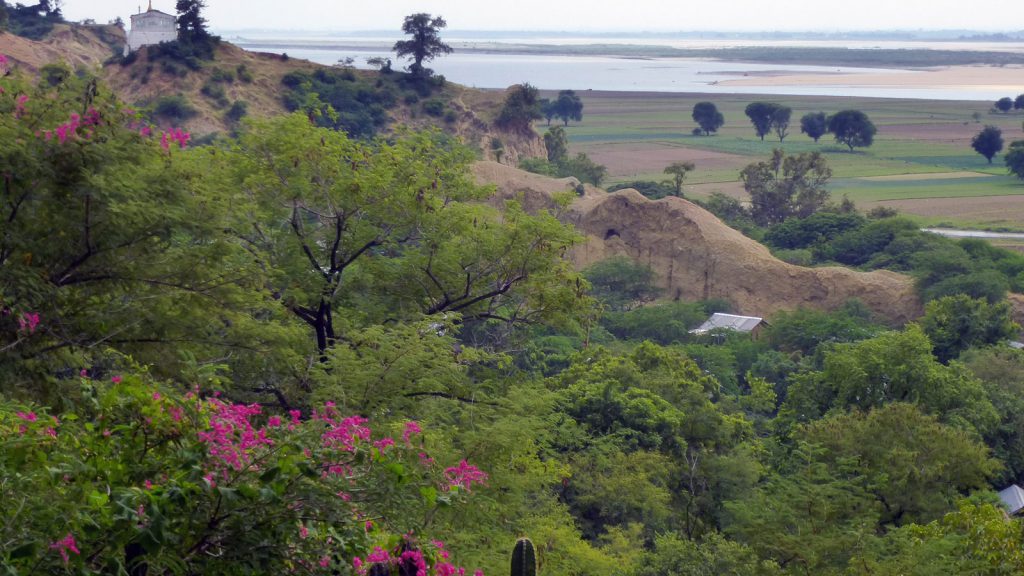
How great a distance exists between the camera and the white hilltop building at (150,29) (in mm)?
78250

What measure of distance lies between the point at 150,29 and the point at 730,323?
2033 inches

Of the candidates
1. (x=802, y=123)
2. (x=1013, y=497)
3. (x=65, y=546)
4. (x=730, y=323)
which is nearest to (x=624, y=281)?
(x=730, y=323)

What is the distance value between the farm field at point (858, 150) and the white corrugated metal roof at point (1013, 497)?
50.3 meters

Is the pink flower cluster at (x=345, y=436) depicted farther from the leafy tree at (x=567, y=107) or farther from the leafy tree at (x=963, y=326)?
the leafy tree at (x=567, y=107)

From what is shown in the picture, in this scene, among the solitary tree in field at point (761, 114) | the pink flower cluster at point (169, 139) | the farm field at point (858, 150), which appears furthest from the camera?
→ the solitary tree in field at point (761, 114)

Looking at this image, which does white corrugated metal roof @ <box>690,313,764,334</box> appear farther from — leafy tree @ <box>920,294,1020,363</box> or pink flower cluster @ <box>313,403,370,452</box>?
pink flower cluster @ <box>313,403,370,452</box>

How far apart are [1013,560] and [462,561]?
5.69 metres

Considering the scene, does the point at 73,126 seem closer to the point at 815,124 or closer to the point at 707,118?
the point at 815,124

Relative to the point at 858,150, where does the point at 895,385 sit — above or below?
above

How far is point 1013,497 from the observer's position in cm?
2266

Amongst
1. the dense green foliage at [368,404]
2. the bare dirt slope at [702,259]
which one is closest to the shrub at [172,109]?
the bare dirt slope at [702,259]

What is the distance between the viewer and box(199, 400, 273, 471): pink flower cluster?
6043mm

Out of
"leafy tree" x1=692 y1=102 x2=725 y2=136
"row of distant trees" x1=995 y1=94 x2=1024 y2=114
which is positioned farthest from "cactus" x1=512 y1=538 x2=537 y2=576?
"row of distant trees" x1=995 y1=94 x2=1024 y2=114

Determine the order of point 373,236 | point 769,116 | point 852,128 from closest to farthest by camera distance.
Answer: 1. point 373,236
2. point 852,128
3. point 769,116
